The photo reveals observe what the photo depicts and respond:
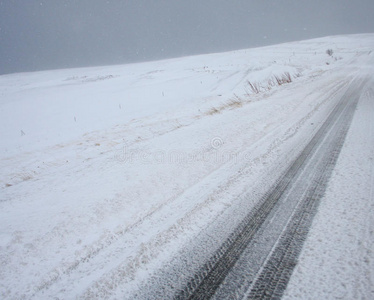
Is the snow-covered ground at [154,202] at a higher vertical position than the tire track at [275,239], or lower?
higher

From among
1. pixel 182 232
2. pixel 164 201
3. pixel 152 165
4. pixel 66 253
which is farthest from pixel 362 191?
pixel 66 253

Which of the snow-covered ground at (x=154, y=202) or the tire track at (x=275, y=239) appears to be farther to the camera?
the snow-covered ground at (x=154, y=202)

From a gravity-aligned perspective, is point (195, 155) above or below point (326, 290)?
above

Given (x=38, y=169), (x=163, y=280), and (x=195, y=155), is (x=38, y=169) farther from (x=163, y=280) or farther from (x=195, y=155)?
(x=163, y=280)

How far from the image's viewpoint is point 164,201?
9.68 feet

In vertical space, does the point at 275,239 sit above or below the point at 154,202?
below

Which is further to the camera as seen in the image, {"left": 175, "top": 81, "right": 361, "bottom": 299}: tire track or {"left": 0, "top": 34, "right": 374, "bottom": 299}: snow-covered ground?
{"left": 0, "top": 34, "right": 374, "bottom": 299}: snow-covered ground

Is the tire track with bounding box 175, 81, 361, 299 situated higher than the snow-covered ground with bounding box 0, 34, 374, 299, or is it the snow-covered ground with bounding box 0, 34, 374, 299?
the snow-covered ground with bounding box 0, 34, 374, 299

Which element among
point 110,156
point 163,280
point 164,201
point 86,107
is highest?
point 86,107

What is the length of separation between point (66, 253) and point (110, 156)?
2.75m

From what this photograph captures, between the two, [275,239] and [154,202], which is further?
[154,202]

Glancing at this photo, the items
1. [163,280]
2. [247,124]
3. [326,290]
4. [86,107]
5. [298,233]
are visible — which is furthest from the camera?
[86,107]

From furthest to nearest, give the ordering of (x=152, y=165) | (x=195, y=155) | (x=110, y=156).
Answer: (x=110, y=156)
(x=195, y=155)
(x=152, y=165)

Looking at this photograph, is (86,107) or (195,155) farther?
(86,107)
